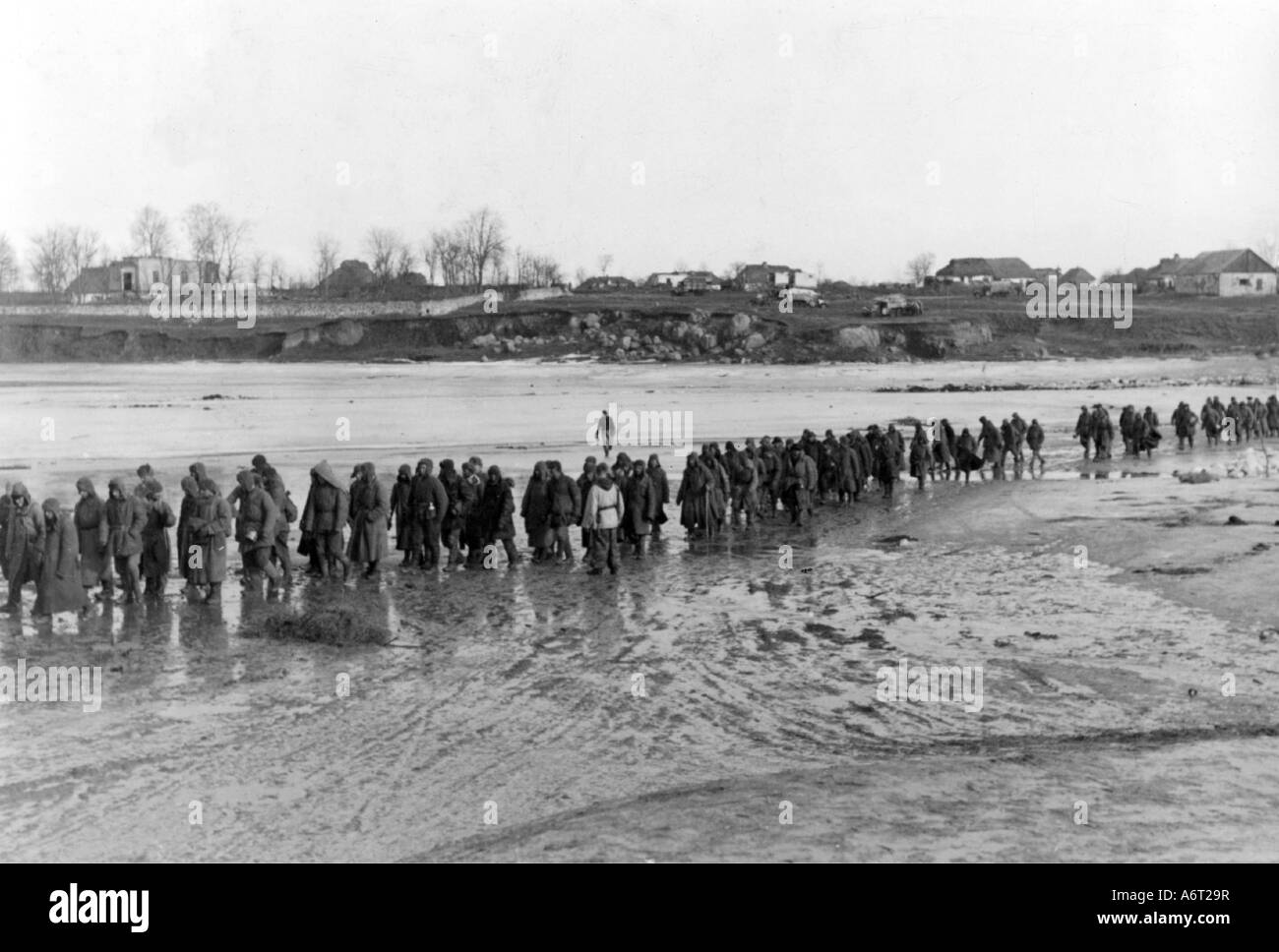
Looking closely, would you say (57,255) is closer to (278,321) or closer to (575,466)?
(278,321)

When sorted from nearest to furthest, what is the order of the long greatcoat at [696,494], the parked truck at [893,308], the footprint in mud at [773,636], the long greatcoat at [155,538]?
the footprint in mud at [773,636] → the long greatcoat at [155,538] → the long greatcoat at [696,494] → the parked truck at [893,308]

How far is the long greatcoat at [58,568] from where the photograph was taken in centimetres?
1349

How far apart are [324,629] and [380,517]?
3584 mm

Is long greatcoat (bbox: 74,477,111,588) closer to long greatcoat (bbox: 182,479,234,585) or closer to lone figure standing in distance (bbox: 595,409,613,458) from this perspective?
long greatcoat (bbox: 182,479,234,585)

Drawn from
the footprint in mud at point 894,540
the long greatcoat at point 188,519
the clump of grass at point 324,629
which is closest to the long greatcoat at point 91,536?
the long greatcoat at point 188,519

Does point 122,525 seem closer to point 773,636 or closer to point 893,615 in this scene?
point 773,636

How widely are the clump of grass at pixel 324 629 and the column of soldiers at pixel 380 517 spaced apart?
174 cm

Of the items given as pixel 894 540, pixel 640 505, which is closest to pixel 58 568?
pixel 640 505

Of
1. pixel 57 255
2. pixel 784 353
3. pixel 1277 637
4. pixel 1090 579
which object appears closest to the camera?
pixel 1277 637

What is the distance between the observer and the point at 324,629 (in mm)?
12992

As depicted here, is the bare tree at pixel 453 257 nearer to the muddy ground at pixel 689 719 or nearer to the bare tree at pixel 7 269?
the bare tree at pixel 7 269

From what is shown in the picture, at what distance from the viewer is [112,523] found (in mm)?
14391
